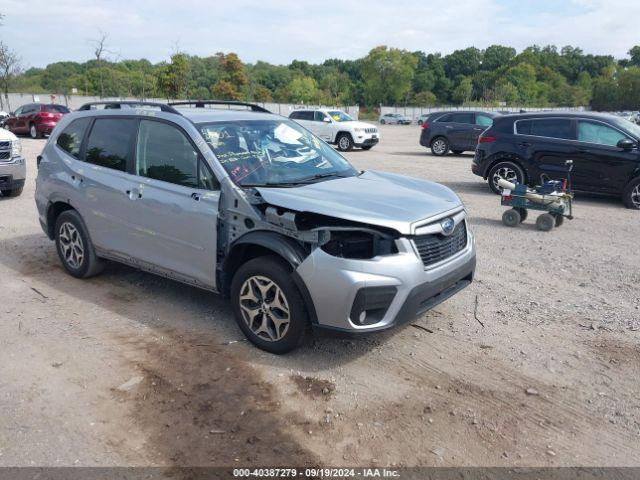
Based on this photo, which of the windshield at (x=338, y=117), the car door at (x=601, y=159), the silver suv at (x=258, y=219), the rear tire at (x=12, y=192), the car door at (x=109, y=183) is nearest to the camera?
the silver suv at (x=258, y=219)

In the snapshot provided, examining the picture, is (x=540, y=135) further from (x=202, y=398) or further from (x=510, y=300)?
(x=202, y=398)

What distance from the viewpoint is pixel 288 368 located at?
12.9 feet

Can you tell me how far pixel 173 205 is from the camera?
4516mm

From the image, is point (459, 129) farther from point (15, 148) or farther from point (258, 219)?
point (258, 219)

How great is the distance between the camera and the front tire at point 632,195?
9.79 m

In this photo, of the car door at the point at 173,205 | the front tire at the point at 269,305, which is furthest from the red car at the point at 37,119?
the front tire at the point at 269,305

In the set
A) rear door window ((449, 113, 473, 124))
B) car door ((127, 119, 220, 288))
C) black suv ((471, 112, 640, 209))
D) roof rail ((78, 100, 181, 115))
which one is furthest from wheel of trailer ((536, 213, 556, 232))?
rear door window ((449, 113, 473, 124))

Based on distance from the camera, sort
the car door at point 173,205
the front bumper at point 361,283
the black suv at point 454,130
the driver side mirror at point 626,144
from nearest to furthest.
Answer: the front bumper at point 361,283 → the car door at point 173,205 → the driver side mirror at point 626,144 → the black suv at point 454,130

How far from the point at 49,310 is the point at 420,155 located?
17.2 metres

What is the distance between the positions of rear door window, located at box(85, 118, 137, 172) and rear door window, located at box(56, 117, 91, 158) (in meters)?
0.20

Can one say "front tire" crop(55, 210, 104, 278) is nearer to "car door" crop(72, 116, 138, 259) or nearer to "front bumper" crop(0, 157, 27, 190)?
"car door" crop(72, 116, 138, 259)

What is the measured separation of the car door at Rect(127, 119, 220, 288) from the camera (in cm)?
433

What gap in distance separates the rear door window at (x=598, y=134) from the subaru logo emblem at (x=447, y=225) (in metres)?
7.29

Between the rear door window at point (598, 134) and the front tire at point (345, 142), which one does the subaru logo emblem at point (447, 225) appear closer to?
the rear door window at point (598, 134)
